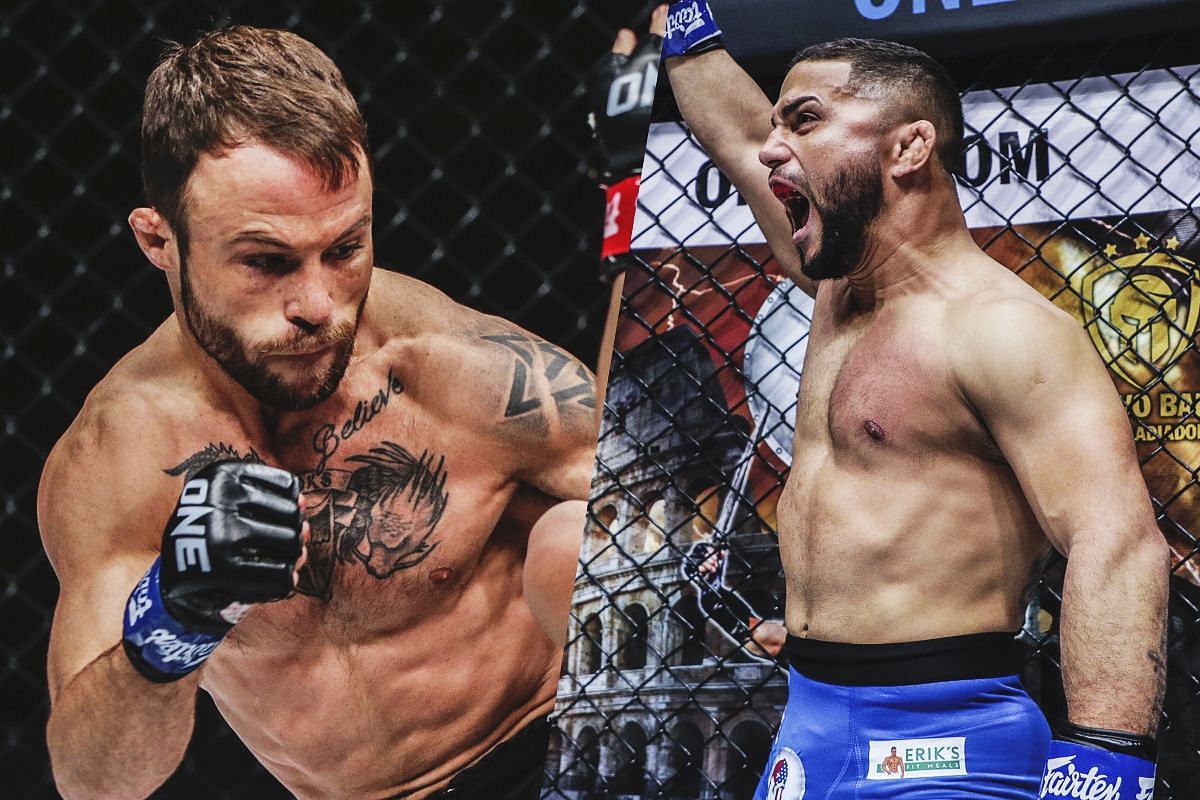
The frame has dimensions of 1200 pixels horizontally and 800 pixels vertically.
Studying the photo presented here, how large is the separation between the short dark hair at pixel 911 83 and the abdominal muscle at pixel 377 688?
31.5 inches

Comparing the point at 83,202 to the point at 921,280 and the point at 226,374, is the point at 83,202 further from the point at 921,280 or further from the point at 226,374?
the point at 921,280

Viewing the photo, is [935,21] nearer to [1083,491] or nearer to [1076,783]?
[1083,491]

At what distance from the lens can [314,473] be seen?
156cm

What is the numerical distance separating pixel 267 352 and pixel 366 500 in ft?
0.74

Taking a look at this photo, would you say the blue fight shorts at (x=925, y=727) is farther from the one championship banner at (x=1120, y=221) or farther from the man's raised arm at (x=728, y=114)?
the man's raised arm at (x=728, y=114)

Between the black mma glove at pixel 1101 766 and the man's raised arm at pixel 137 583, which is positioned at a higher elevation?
the black mma glove at pixel 1101 766

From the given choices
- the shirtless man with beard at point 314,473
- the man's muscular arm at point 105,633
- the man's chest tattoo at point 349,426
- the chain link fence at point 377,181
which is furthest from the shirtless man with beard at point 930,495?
the man's muscular arm at point 105,633

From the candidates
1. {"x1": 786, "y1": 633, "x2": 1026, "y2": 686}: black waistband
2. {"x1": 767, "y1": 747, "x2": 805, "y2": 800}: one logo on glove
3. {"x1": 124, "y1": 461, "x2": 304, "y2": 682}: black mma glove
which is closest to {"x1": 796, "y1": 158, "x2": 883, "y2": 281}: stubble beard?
{"x1": 786, "y1": 633, "x2": 1026, "y2": 686}: black waistband

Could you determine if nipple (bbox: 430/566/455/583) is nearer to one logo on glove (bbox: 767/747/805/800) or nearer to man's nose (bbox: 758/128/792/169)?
one logo on glove (bbox: 767/747/805/800)

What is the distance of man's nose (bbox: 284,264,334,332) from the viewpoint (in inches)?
59.0

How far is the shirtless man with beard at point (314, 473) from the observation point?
1500 mm

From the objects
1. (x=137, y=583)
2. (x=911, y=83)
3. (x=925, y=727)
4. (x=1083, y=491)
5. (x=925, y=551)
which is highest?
(x=911, y=83)

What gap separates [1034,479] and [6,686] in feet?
6.26

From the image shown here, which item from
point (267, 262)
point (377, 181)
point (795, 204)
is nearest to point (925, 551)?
point (795, 204)
